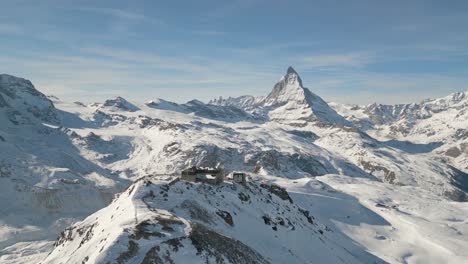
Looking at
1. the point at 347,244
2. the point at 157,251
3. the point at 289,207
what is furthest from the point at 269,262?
the point at 347,244

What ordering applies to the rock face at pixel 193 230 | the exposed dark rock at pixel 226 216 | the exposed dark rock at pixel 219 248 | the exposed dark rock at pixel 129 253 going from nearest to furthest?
1. the exposed dark rock at pixel 129 253
2. the rock face at pixel 193 230
3. the exposed dark rock at pixel 219 248
4. the exposed dark rock at pixel 226 216

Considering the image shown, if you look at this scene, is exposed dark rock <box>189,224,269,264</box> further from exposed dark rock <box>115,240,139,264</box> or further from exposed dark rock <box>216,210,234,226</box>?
exposed dark rock <box>216,210,234,226</box>

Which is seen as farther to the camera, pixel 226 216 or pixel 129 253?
pixel 226 216

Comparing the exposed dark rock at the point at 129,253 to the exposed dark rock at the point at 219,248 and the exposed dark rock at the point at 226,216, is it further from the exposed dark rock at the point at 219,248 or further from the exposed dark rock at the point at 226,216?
the exposed dark rock at the point at 226,216

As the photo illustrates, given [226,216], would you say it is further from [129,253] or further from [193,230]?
[129,253]

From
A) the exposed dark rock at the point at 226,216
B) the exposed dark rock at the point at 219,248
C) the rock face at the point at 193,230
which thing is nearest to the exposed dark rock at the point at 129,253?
the rock face at the point at 193,230

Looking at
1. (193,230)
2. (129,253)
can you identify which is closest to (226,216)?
(193,230)

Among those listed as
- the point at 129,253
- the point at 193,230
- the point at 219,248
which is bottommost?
the point at 219,248

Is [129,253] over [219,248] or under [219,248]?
over
